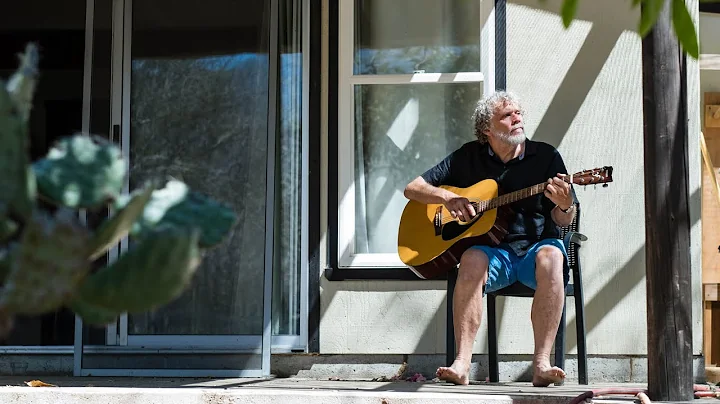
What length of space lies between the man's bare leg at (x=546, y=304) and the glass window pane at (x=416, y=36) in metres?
1.22

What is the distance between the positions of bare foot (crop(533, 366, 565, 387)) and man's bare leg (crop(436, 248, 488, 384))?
0.26 meters

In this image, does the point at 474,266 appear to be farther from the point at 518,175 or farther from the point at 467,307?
the point at 518,175

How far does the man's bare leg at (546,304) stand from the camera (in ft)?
14.2

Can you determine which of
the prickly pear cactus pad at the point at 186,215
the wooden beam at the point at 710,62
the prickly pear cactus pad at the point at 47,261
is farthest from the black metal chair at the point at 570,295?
the prickly pear cactus pad at the point at 47,261

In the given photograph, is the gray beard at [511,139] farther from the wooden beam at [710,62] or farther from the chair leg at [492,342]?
the wooden beam at [710,62]

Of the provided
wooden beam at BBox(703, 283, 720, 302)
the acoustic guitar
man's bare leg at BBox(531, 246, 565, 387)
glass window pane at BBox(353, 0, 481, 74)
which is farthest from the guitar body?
wooden beam at BBox(703, 283, 720, 302)

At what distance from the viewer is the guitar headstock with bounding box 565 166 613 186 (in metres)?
4.30

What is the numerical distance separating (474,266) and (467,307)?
0.52 feet

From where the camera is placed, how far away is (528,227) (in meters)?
4.57

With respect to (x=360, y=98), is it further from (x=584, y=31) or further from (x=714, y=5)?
(x=714, y=5)

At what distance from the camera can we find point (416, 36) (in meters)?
5.27

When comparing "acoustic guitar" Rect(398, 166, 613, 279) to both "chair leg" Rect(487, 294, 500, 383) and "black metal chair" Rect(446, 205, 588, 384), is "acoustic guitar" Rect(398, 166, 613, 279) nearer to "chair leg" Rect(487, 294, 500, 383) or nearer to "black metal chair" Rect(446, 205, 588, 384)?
"black metal chair" Rect(446, 205, 588, 384)

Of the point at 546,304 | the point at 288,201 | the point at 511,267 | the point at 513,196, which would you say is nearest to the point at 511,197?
the point at 513,196

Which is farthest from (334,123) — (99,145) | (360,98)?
(99,145)
